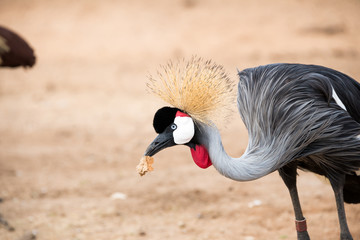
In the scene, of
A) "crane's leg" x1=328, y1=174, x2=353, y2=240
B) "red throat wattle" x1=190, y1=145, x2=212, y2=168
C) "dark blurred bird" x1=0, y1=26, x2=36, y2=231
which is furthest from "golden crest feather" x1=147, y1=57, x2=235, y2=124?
"dark blurred bird" x1=0, y1=26, x2=36, y2=231

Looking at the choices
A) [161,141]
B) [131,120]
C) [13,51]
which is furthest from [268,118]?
[131,120]

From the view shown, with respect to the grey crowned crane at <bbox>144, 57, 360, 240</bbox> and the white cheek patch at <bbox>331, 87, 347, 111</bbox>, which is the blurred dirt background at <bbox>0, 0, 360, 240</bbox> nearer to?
the grey crowned crane at <bbox>144, 57, 360, 240</bbox>

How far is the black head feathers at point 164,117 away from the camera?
2.27 m

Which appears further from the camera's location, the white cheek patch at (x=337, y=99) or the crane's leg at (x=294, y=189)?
the crane's leg at (x=294, y=189)

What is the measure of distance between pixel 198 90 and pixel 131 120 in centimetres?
432

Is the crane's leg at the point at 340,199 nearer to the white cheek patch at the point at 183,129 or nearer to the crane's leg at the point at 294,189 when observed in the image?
the crane's leg at the point at 294,189

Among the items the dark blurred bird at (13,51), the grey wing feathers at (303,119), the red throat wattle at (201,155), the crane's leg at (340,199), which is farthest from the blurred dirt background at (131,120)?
the dark blurred bird at (13,51)

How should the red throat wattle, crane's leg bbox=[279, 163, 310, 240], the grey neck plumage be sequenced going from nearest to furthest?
1. the grey neck plumage
2. the red throat wattle
3. crane's leg bbox=[279, 163, 310, 240]

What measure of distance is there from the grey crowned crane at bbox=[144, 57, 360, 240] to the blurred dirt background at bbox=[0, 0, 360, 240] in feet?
0.69

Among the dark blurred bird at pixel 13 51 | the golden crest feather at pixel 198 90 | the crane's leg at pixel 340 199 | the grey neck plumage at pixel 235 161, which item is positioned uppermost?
the dark blurred bird at pixel 13 51

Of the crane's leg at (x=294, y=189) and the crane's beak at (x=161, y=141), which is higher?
the crane's beak at (x=161, y=141)

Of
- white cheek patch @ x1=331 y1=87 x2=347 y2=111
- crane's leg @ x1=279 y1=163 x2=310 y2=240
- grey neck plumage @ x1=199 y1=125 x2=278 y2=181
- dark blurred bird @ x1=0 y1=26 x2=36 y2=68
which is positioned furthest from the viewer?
dark blurred bird @ x1=0 y1=26 x2=36 y2=68

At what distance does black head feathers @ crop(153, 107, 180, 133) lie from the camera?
2271 millimetres

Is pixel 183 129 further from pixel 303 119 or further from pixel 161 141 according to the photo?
pixel 303 119
